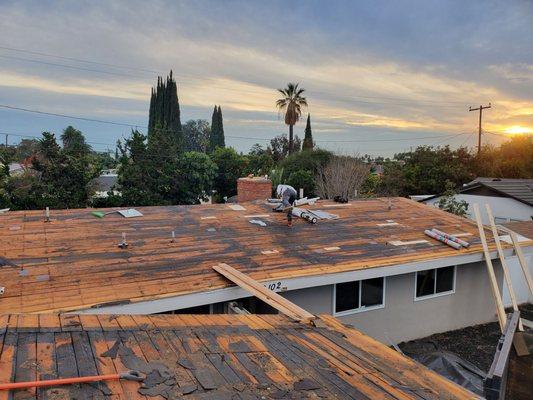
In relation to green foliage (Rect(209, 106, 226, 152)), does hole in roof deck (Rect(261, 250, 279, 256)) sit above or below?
below

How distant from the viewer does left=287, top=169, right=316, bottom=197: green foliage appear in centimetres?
3541

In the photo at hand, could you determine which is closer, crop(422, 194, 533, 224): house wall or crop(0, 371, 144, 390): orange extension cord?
crop(0, 371, 144, 390): orange extension cord

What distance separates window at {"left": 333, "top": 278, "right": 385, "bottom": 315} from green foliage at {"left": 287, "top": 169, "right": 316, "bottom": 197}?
81.5 ft

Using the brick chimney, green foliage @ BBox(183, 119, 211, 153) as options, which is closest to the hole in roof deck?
the brick chimney

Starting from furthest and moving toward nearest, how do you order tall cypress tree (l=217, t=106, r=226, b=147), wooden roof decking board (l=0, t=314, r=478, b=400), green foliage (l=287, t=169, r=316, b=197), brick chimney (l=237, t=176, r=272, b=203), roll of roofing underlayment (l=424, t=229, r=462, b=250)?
tall cypress tree (l=217, t=106, r=226, b=147)
green foliage (l=287, t=169, r=316, b=197)
brick chimney (l=237, t=176, r=272, b=203)
roll of roofing underlayment (l=424, t=229, r=462, b=250)
wooden roof decking board (l=0, t=314, r=478, b=400)

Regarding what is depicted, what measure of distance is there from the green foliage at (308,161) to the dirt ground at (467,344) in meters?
25.9

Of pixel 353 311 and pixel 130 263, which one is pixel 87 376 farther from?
pixel 353 311

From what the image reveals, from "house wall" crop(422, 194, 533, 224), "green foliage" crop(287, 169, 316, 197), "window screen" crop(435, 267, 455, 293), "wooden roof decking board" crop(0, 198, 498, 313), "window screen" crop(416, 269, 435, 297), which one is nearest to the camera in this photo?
"wooden roof decking board" crop(0, 198, 498, 313)

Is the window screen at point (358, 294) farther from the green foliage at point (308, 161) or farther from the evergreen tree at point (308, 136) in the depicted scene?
the evergreen tree at point (308, 136)

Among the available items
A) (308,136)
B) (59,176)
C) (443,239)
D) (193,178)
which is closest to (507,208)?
(443,239)

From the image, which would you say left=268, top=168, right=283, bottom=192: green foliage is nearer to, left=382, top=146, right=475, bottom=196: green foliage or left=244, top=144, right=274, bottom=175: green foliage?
left=244, top=144, right=274, bottom=175: green foliage

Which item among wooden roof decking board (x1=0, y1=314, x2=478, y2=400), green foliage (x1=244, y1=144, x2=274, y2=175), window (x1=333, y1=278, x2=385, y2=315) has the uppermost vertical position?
green foliage (x1=244, y1=144, x2=274, y2=175)

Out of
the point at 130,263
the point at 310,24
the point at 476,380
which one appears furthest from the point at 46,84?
the point at 476,380

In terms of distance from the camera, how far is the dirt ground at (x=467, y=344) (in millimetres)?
10289
